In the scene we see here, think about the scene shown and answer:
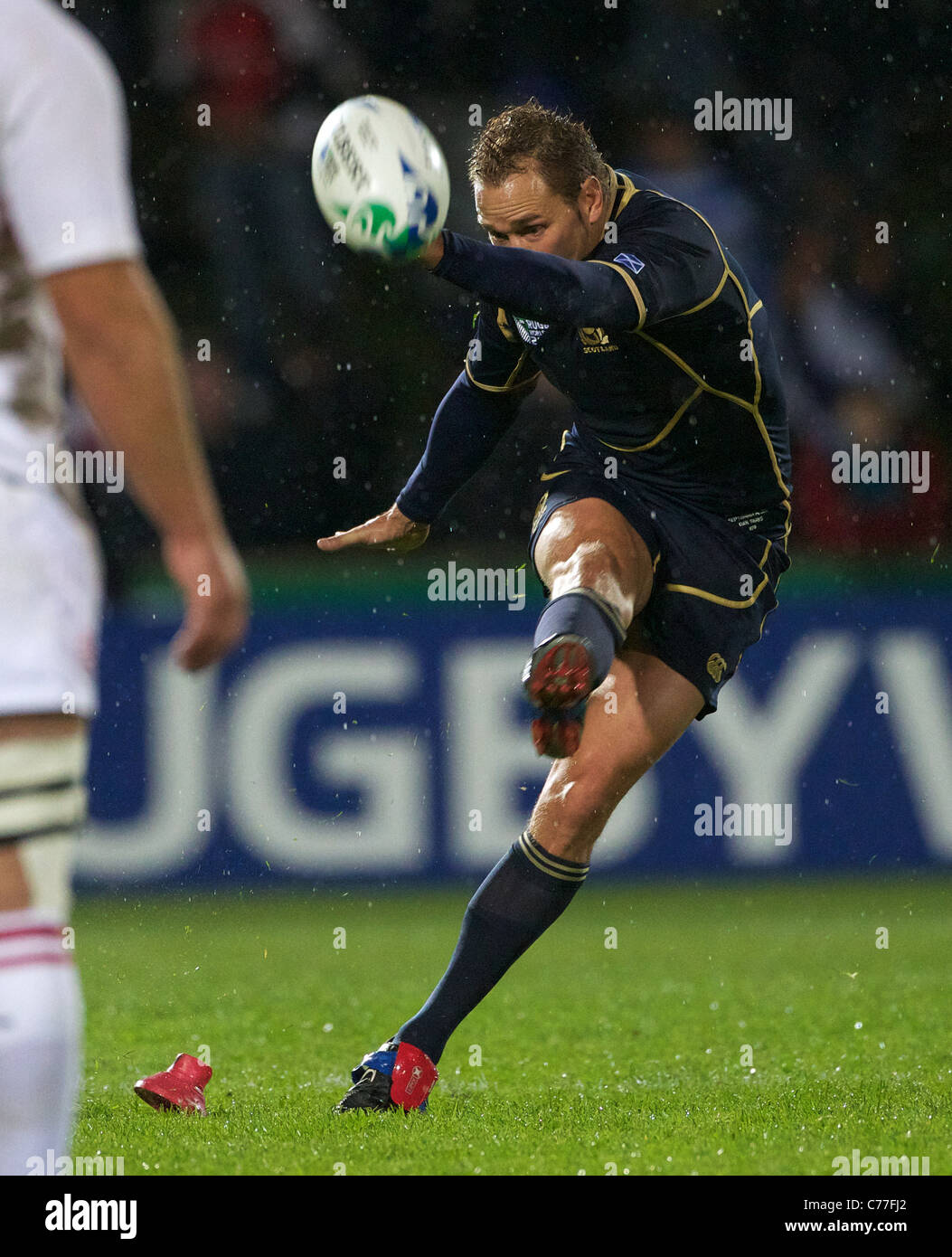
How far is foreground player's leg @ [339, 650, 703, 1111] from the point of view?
11.0 feet

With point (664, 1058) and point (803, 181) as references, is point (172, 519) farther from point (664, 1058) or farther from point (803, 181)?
point (803, 181)

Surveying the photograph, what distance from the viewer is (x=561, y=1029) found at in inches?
167

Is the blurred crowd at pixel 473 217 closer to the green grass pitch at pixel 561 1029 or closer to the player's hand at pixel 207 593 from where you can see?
the green grass pitch at pixel 561 1029

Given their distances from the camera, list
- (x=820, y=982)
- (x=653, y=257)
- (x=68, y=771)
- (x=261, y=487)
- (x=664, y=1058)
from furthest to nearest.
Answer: (x=261, y=487) → (x=820, y=982) → (x=664, y=1058) → (x=653, y=257) → (x=68, y=771)

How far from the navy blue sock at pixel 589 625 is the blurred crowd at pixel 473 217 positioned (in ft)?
10.8

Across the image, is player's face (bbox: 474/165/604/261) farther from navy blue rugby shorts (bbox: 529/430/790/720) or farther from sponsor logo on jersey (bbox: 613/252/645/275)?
navy blue rugby shorts (bbox: 529/430/790/720)

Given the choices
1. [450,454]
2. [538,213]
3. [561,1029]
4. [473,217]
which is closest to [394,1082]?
[561,1029]

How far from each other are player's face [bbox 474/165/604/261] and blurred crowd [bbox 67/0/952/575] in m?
3.05

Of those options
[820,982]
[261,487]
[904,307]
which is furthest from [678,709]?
[904,307]

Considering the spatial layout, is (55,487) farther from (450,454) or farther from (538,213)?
(450,454)

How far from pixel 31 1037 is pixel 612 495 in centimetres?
222

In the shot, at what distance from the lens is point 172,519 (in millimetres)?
1662

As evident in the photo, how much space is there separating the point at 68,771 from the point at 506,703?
4.33 metres

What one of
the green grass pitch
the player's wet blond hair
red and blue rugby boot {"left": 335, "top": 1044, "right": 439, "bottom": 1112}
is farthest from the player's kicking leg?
the player's wet blond hair
